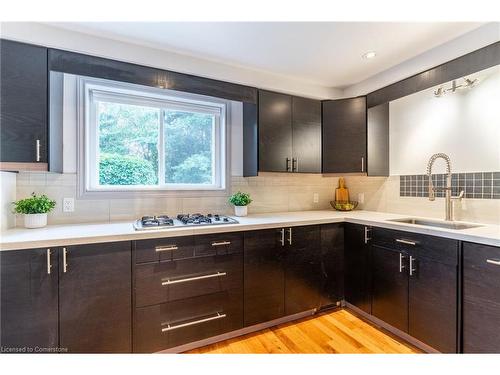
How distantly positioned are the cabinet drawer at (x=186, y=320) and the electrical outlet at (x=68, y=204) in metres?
0.98

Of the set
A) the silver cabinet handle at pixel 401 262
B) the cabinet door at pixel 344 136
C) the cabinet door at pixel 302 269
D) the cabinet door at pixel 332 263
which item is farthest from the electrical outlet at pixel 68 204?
the silver cabinet handle at pixel 401 262

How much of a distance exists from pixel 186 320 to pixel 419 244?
5.67 feet

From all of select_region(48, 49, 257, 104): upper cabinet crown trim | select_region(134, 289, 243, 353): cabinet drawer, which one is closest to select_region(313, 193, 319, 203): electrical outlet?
select_region(48, 49, 257, 104): upper cabinet crown trim

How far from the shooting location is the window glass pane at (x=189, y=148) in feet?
7.80

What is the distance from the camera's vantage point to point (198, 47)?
1945 millimetres

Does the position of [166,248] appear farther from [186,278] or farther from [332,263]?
[332,263]

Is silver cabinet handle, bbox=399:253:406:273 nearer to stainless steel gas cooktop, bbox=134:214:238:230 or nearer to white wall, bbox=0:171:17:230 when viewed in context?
stainless steel gas cooktop, bbox=134:214:238:230

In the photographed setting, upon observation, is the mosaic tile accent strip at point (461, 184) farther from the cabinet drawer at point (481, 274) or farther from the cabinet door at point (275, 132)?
the cabinet door at point (275, 132)

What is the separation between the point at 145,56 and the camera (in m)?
1.91

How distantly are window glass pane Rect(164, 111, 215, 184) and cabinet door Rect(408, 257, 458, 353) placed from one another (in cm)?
191

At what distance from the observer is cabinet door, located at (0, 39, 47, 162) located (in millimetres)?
1486

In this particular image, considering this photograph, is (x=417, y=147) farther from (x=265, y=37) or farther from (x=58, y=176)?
(x=58, y=176)
